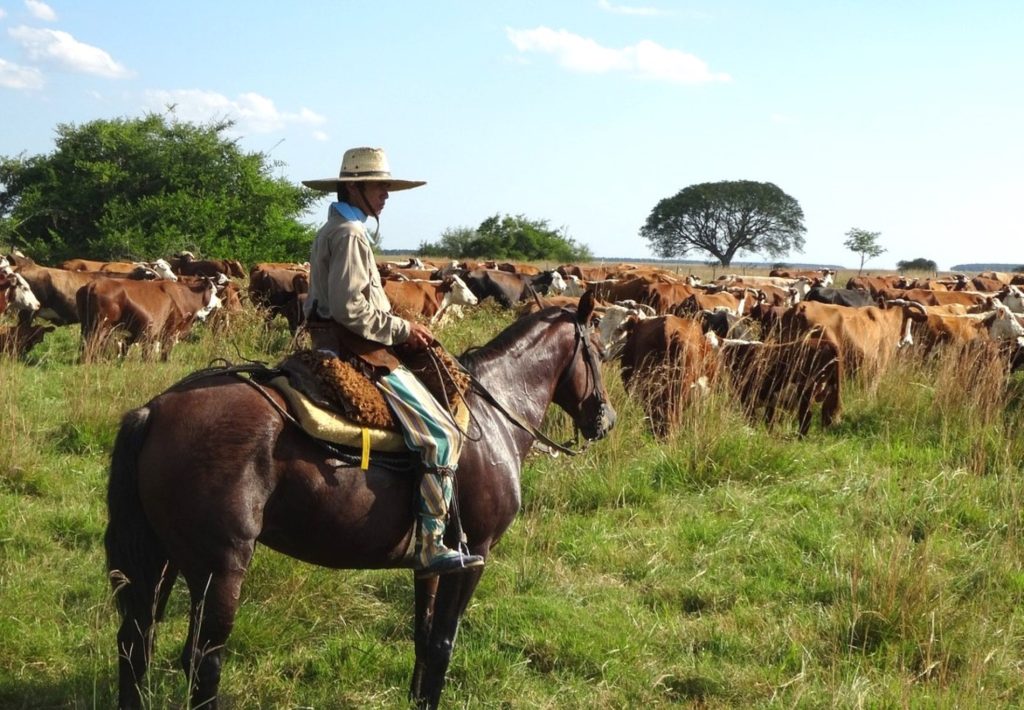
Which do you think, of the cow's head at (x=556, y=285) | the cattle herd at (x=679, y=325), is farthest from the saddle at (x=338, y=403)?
the cow's head at (x=556, y=285)

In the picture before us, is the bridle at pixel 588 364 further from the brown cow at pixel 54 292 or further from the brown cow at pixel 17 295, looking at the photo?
the brown cow at pixel 54 292

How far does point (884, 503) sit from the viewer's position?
7441 mm

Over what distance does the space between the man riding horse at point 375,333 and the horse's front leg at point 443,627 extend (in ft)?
0.42

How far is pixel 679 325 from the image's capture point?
36.7 feet

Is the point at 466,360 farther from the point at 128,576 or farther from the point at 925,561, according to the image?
the point at 925,561

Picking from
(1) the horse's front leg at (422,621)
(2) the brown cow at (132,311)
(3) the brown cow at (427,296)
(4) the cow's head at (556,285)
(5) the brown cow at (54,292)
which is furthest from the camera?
(4) the cow's head at (556,285)

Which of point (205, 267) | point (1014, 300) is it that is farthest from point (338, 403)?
point (205, 267)

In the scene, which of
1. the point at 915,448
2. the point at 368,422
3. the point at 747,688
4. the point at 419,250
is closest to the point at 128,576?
the point at 368,422

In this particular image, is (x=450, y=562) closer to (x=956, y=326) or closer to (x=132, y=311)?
(x=132, y=311)

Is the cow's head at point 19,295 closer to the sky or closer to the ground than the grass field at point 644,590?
closer to the sky

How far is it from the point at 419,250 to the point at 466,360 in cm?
5898

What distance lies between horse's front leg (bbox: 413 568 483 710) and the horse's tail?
48.3 inches

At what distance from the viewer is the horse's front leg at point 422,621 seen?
16.3 feet

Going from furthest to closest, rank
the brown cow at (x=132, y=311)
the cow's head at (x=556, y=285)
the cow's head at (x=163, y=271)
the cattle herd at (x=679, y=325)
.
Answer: the cow's head at (x=556, y=285), the cow's head at (x=163, y=271), the brown cow at (x=132, y=311), the cattle herd at (x=679, y=325)
